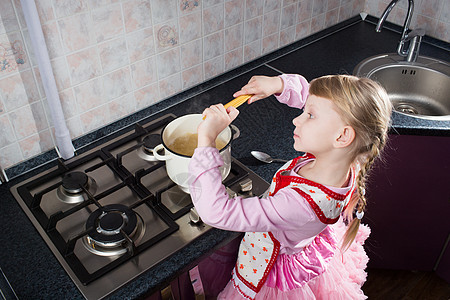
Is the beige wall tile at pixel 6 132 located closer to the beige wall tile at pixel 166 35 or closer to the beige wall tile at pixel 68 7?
the beige wall tile at pixel 68 7

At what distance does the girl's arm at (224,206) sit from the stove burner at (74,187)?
0.42 metres

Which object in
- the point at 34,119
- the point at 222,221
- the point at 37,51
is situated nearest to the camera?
the point at 222,221

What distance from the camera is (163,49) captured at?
1.53m

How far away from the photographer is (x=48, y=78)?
1.25 meters

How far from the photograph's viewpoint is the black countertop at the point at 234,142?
1089mm

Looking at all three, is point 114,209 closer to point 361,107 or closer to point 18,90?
point 18,90

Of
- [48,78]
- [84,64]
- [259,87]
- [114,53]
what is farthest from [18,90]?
[259,87]

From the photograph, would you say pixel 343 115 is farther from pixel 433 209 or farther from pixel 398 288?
pixel 398 288

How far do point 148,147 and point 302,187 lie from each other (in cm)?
53

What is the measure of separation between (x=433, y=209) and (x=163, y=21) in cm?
124

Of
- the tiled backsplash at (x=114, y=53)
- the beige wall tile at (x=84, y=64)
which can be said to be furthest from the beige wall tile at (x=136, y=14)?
the beige wall tile at (x=84, y=64)

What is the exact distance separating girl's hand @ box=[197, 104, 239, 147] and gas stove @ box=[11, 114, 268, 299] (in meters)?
0.28

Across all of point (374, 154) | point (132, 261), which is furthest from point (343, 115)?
point (132, 261)

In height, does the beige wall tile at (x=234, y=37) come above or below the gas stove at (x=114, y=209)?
above
